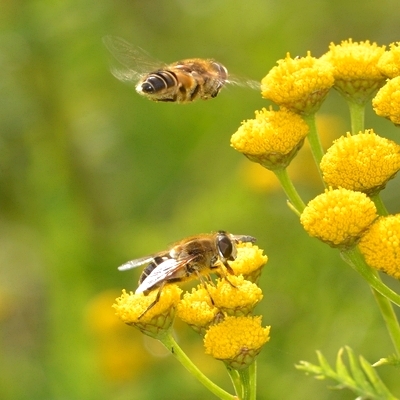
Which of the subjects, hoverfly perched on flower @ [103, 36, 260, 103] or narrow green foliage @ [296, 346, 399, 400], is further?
hoverfly perched on flower @ [103, 36, 260, 103]

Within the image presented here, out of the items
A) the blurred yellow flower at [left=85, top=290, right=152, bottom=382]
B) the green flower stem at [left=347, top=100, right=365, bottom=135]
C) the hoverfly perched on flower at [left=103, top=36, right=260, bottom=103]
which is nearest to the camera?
the green flower stem at [left=347, top=100, right=365, bottom=135]

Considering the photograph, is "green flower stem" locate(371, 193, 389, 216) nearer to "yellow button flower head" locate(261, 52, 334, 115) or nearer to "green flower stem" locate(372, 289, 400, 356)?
"green flower stem" locate(372, 289, 400, 356)

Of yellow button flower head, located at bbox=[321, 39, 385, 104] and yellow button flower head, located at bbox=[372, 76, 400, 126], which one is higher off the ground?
yellow button flower head, located at bbox=[321, 39, 385, 104]

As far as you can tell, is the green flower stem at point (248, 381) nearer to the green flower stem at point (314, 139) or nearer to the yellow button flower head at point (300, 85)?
the green flower stem at point (314, 139)

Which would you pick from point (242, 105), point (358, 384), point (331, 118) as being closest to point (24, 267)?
point (242, 105)

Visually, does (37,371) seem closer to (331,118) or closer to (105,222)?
(105,222)

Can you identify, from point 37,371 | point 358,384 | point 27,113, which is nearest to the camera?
point 358,384

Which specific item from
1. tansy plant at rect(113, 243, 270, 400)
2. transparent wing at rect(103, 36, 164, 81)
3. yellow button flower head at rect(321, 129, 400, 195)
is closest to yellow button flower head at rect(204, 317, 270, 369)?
tansy plant at rect(113, 243, 270, 400)

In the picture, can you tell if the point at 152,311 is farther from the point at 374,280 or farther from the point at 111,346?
the point at 111,346
